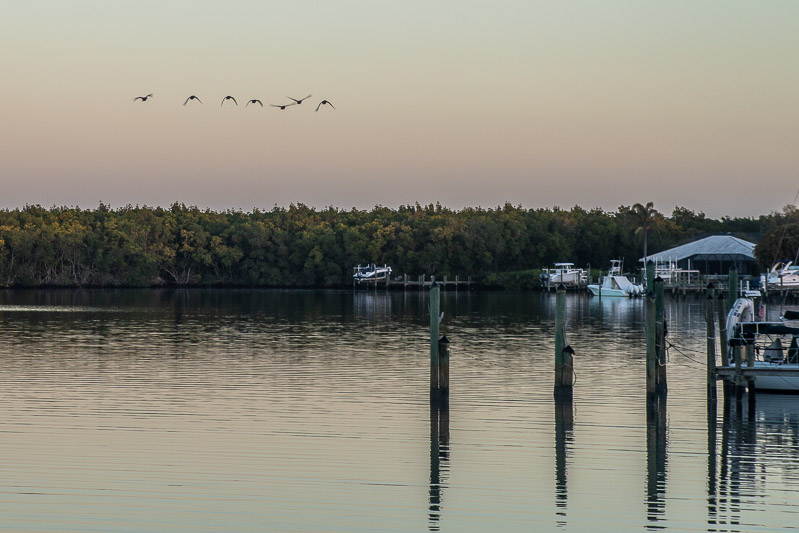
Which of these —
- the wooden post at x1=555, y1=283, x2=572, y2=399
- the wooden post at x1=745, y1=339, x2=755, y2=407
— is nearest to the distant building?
the wooden post at x1=745, y1=339, x2=755, y2=407

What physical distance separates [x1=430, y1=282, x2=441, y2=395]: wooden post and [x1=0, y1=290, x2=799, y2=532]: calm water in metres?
0.99

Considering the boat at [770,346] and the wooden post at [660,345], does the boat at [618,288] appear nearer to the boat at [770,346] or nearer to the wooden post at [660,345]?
the boat at [770,346]

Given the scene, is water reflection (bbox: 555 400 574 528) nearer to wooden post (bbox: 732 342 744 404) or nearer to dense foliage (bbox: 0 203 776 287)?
wooden post (bbox: 732 342 744 404)

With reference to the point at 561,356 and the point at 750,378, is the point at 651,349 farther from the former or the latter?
the point at 750,378

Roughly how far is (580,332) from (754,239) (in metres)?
85.4

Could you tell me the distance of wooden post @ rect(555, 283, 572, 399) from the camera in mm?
24328

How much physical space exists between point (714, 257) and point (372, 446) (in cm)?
9227

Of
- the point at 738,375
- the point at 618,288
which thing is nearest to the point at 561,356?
the point at 738,375

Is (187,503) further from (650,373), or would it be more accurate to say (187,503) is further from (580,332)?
(580,332)

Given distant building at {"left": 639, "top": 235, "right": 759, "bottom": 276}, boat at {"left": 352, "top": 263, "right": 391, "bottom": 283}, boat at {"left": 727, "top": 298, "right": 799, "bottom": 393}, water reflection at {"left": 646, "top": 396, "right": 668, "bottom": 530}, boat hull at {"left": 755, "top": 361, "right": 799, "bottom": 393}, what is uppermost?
distant building at {"left": 639, "top": 235, "right": 759, "bottom": 276}

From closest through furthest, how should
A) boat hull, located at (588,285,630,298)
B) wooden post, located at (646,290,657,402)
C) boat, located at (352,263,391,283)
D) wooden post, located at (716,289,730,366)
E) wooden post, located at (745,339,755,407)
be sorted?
wooden post, located at (646,290,657,402) < wooden post, located at (745,339,755,407) < wooden post, located at (716,289,730,366) < boat hull, located at (588,285,630,298) < boat, located at (352,263,391,283)

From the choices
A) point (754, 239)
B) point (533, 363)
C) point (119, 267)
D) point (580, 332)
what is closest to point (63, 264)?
point (119, 267)

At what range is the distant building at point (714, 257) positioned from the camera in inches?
4222

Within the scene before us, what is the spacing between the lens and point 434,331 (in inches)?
929
